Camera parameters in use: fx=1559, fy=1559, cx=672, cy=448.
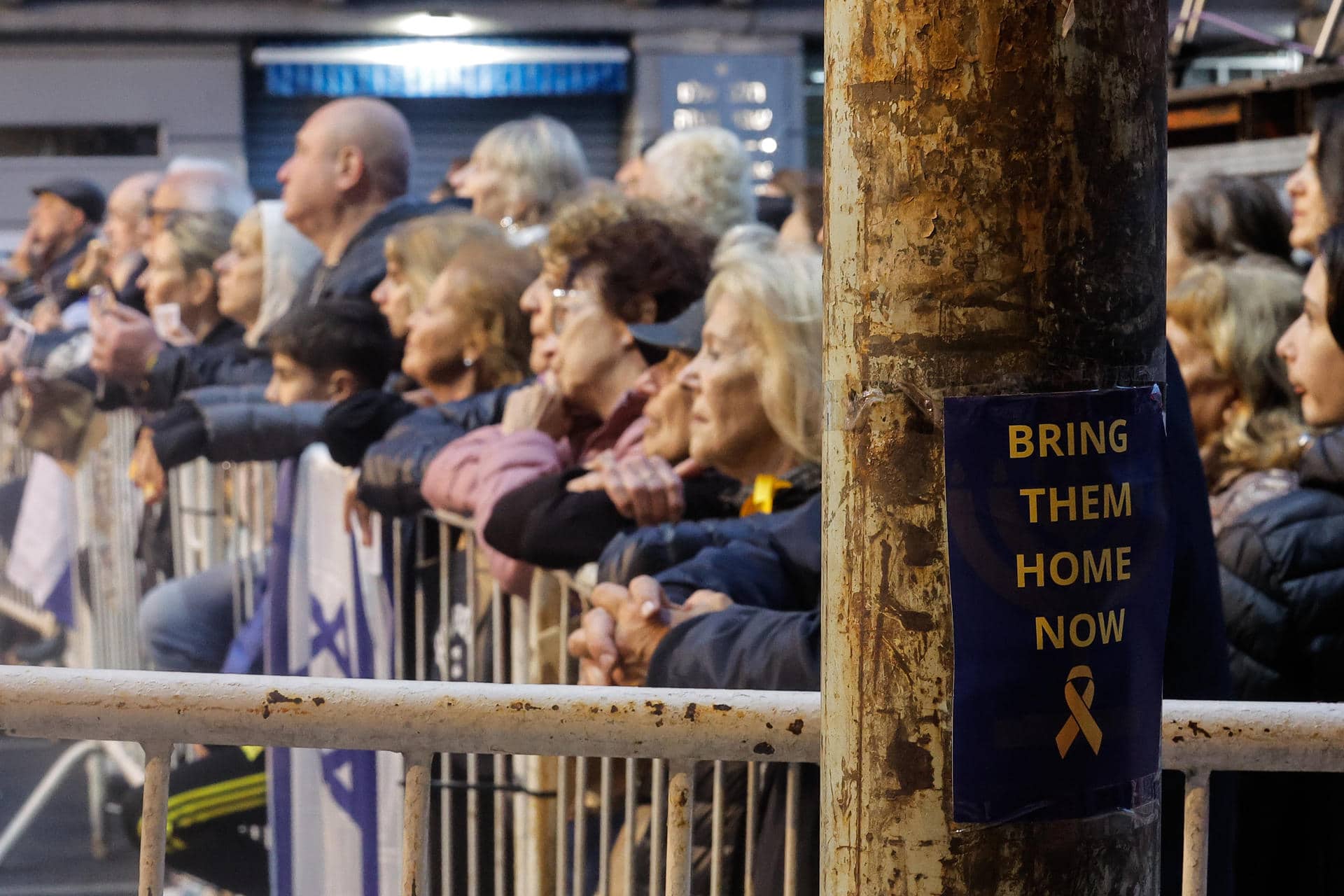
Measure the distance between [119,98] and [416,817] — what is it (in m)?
16.4

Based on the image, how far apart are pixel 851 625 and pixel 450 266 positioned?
12.2 ft

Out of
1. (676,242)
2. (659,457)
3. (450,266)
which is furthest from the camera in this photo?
(450,266)

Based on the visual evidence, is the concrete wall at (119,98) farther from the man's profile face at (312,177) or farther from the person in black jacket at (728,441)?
the person in black jacket at (728,441)

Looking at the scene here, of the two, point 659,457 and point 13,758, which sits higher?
point 659,457

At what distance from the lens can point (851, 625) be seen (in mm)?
1142

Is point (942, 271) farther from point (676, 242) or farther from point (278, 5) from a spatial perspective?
point (278, 5)

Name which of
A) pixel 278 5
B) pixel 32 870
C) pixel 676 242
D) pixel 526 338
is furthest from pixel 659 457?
pixel 278 5

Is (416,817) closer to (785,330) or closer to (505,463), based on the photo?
→ (785,330)

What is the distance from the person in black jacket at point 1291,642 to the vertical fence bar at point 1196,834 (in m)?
1.10

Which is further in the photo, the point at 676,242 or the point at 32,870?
the point at 32,870

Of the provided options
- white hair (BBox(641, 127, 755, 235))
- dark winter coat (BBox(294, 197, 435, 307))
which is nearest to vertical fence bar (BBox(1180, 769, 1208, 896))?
white hair (BBox(641, 127, 755, 235))

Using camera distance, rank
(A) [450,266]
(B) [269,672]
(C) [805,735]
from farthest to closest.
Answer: (B) [269,672] < (A) [450,266] < (C) [805,735]

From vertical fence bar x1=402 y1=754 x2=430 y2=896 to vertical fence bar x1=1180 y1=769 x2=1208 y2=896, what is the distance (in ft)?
2.66

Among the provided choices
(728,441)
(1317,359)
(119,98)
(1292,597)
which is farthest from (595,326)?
(119,98)
